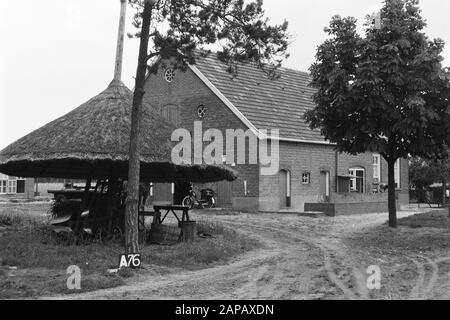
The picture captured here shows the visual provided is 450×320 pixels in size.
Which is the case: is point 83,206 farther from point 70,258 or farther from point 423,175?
point 423,175

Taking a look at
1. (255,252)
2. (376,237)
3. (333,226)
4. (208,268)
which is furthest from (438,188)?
(208,268)

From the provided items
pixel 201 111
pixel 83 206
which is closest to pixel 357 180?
pixel 201 111

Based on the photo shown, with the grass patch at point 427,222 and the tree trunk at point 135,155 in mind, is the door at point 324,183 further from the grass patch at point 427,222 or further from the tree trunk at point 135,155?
the tree trunk at point 135,155

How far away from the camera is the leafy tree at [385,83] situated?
16.0 metres

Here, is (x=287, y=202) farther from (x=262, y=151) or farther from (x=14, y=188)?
(x=14, y=188)

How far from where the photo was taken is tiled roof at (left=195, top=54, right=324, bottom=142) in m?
28.8

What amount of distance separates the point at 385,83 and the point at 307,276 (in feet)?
25.6

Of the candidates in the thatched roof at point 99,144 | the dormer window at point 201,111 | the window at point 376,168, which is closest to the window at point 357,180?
the window at point 376,168

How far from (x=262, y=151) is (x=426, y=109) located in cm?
1213

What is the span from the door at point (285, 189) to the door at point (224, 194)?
101 inches

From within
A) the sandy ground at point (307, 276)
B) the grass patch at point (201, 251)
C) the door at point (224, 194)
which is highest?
the door at point (224, 194)

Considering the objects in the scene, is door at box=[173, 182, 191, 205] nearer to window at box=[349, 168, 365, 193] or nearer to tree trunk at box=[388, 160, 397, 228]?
window at box=[349, 168, 365, 193]

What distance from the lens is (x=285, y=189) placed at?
29078mm

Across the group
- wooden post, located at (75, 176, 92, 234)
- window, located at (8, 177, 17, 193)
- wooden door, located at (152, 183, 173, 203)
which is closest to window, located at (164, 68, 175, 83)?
wooden door, located at (152, 183, 173, 203)
